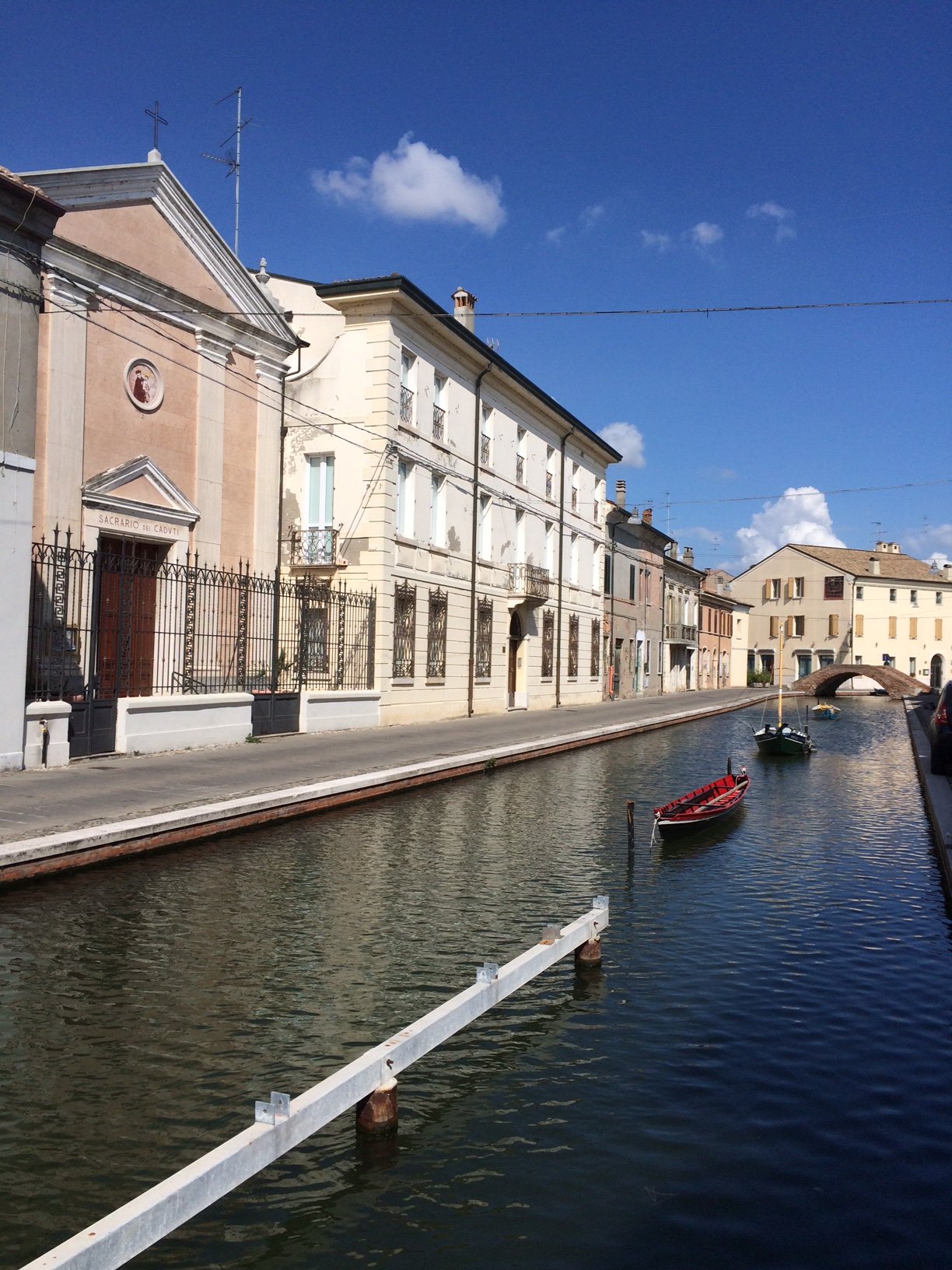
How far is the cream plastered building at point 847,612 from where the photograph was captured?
72.6 meters

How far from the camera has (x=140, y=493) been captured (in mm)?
18156

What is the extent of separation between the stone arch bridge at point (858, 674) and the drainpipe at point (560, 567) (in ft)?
86.2

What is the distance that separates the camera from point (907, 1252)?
4293mm

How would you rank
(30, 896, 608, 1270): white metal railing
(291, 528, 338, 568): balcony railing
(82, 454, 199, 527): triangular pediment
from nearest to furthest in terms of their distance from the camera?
(30, 896, 608, 1270): white metal railing, (82, 454, 199, 527): triangular pediment, (291, 528, 338, 568): balcony railing

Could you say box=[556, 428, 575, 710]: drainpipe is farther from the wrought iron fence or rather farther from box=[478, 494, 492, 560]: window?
the wrought iron fence

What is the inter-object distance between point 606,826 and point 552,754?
869 centimetres

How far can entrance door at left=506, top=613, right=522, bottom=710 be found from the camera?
33.2 meters

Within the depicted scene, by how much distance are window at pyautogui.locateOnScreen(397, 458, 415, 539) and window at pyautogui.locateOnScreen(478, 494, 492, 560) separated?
490 cm

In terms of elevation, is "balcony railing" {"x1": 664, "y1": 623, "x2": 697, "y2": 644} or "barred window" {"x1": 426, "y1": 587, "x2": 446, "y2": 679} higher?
"balcony railing" {"x1": 664, "y1": 623, "x2": 697, "y2": 644}

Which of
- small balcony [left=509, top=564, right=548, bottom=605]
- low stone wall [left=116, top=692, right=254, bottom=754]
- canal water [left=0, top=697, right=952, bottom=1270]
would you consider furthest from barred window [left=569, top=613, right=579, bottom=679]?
canal water [left=0, top=697, right=952, bottom=1270]

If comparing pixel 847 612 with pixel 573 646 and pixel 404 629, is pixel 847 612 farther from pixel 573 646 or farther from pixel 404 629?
pixel 404 629

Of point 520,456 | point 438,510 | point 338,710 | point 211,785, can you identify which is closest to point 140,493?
point 338,710

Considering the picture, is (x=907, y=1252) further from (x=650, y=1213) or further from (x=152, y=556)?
(x=152, y=556)

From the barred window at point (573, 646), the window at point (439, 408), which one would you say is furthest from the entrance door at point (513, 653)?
the window at point (439, 408)
